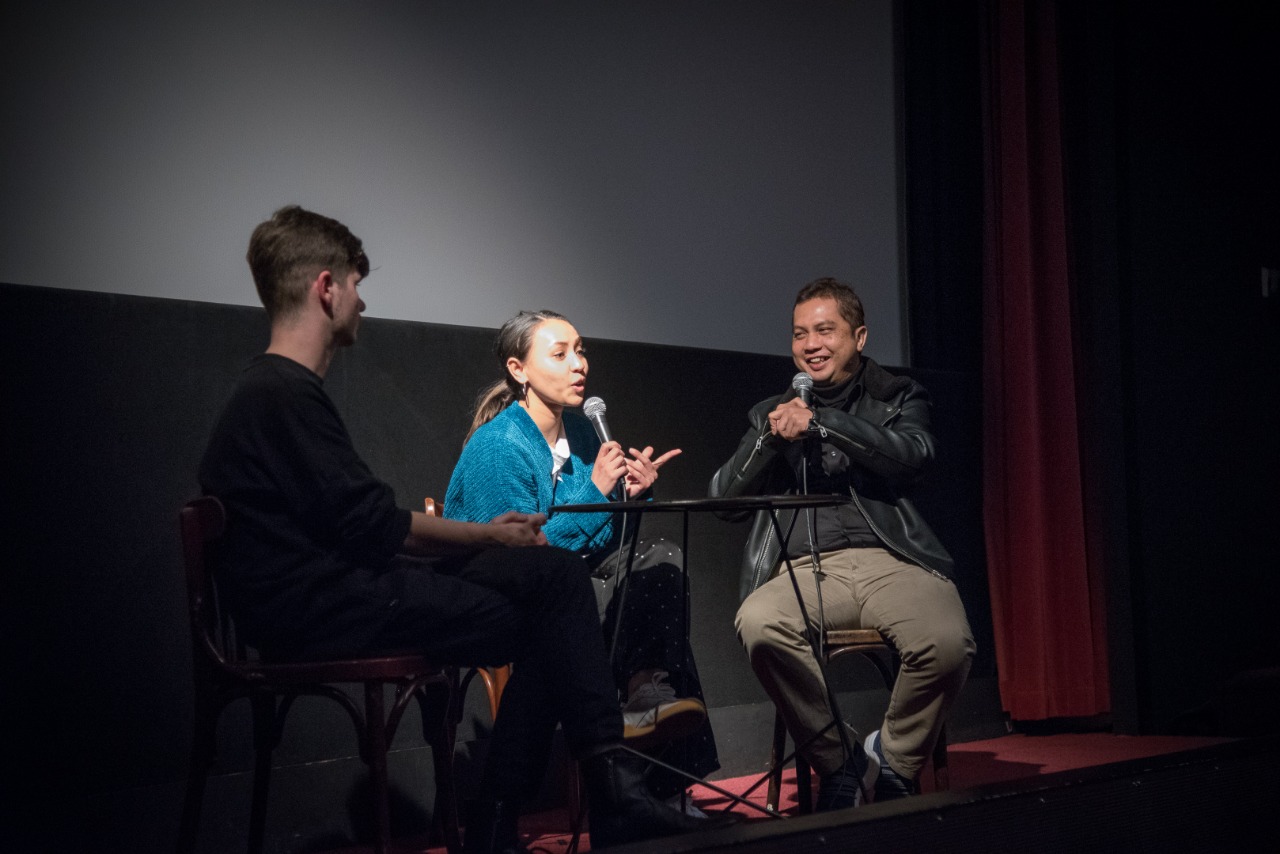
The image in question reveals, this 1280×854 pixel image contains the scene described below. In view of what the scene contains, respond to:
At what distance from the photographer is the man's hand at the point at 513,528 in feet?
6.03

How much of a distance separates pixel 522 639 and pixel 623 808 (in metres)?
0.35

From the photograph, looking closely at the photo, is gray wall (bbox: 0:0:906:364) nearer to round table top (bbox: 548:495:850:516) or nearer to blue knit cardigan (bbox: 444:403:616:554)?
blue knit cardigan (bbox: 444:403:616:554)

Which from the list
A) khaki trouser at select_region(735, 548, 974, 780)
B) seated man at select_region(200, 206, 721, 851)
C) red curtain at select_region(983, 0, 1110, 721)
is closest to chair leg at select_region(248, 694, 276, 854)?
seated man at select_region(200, 206, 721, 851)

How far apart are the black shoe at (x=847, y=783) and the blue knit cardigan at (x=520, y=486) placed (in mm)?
749

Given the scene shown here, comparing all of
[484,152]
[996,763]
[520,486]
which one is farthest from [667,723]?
[484,152]

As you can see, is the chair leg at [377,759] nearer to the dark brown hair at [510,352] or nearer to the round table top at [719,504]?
the round table top at [719,504]

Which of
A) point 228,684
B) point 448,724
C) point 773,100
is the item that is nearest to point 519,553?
point 228,684

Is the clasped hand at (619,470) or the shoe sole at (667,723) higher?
the clasped hand at (619,470)

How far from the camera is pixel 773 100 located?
3.80 metres

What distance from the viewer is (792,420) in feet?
8.00

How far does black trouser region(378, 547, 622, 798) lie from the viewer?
1.78 m

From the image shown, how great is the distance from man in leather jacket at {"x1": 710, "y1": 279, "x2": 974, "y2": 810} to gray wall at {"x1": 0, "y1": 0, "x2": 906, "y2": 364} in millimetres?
775

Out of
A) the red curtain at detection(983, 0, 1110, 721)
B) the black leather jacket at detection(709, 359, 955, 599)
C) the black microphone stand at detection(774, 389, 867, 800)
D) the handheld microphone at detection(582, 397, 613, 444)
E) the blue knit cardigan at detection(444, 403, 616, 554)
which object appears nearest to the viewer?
the black microphone stand at detection(774, 389, 867, 800)

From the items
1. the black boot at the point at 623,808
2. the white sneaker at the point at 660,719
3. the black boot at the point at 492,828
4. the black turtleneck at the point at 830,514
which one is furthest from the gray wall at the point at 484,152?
the black boot at the point at 623,808
